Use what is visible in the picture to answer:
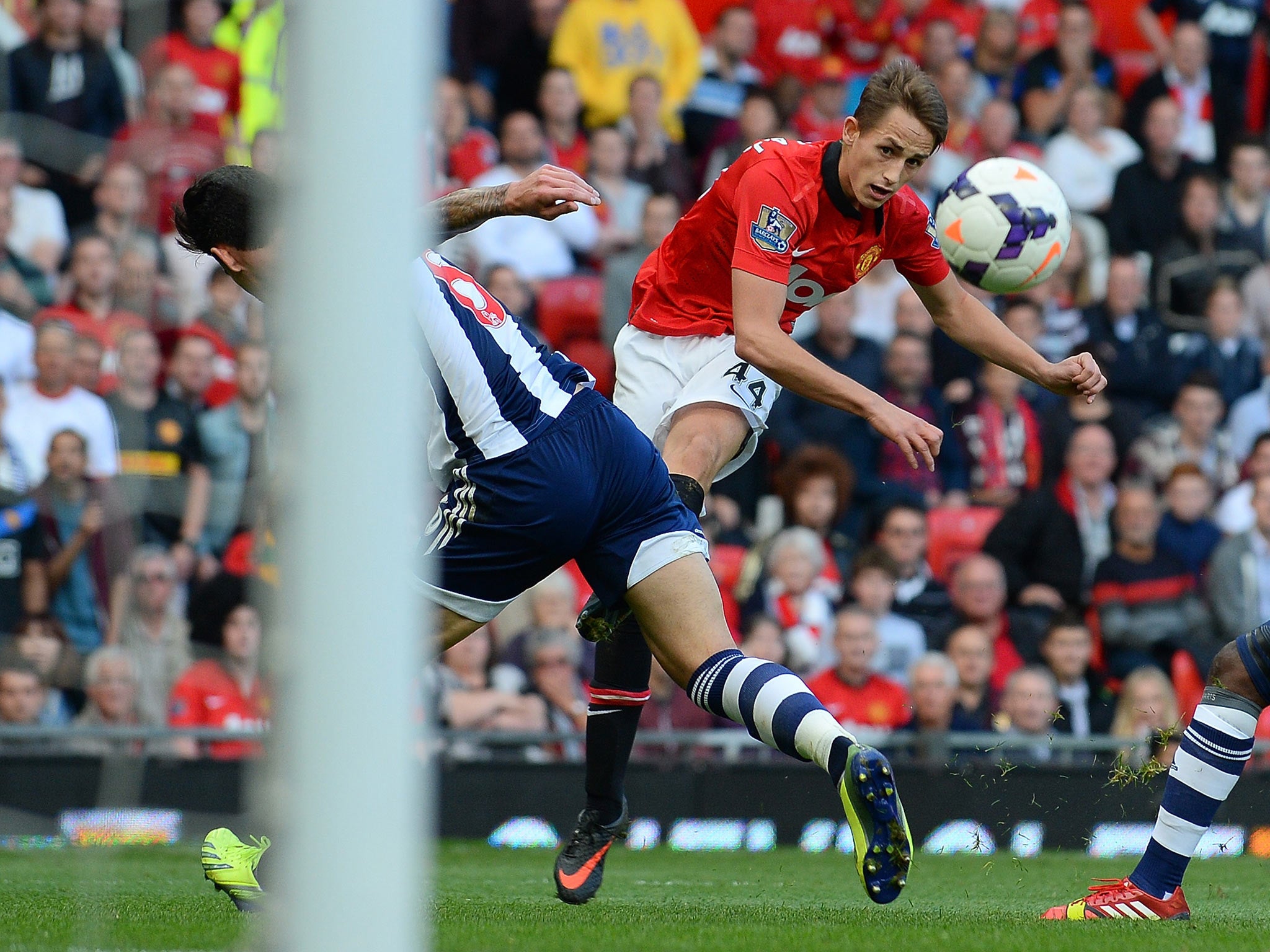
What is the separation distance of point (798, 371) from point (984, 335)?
1.02 metres

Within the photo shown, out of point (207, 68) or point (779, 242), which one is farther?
point (207, 68)

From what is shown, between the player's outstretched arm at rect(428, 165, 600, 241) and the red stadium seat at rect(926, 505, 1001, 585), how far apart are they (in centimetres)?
564

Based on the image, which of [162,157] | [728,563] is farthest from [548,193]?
[162,157]

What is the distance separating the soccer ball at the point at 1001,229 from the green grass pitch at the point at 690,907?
2.14 m

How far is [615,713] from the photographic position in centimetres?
551

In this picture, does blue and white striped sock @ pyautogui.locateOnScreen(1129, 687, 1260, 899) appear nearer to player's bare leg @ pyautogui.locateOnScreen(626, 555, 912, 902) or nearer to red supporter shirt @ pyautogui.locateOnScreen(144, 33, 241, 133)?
player's bare leg @ pyautogui.locateOnScreen(626, 555, 912, 902)

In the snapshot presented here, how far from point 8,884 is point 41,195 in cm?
538

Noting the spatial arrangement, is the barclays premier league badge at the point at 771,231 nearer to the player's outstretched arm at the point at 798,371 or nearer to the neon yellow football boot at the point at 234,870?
the player's outstretched arm at the point at 798,371

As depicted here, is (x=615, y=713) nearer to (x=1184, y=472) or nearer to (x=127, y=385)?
(x=127, y=385)

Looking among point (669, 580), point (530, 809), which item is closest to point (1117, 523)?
point (530, 809)

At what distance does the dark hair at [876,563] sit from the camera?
9.22 m

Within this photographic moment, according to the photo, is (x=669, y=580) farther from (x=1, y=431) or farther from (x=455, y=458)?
(x=1, y=431)

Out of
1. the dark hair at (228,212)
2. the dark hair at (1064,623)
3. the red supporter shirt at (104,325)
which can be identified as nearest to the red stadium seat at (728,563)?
the dark hair at (1064,623)

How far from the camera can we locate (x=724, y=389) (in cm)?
580
